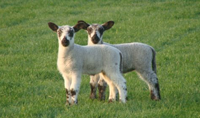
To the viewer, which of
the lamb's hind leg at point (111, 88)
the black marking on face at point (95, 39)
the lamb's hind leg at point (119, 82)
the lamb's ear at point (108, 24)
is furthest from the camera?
the lamb's ear at point (108, 24)

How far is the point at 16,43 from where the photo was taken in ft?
61.3

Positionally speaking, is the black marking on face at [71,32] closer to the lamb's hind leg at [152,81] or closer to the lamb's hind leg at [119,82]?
the lamb's hind leg at [119,82]

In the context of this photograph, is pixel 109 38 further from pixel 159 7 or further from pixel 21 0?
pixel 21 0

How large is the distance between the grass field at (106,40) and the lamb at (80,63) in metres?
0.42

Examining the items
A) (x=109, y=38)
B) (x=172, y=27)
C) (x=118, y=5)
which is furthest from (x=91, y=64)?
(x=118, y=5)

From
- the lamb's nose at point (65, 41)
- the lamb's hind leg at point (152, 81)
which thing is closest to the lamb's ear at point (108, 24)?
the lamb's hind leg at point (152, 81)

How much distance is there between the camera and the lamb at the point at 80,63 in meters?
9.66

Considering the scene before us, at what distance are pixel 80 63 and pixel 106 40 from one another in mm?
8971

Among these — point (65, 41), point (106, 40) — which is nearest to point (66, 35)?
point (65, 41)

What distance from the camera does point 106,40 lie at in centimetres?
1867

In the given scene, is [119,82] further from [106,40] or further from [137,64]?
[106,40]


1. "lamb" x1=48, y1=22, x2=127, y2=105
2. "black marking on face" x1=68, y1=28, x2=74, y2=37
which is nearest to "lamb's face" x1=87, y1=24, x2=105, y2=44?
"lamb" x1=48, y1=22, x2=127, y2=105

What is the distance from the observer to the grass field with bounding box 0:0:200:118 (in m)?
9.16

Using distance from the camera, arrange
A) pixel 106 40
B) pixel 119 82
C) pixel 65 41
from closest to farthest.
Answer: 1. pixel 65 41
2. pixel 119 82
3. pixel 106 40
